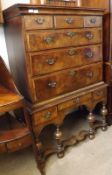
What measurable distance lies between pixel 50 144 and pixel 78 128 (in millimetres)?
423

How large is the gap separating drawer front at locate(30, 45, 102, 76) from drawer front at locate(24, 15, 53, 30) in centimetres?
19

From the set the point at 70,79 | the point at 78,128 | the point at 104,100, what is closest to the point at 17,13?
the point at 70,79

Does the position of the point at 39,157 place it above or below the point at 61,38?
below

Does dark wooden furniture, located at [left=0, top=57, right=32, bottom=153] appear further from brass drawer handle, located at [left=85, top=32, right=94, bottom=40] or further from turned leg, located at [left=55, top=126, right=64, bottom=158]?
brass drawer handle, located at [left=85, top=32, right=94, bottom=40]

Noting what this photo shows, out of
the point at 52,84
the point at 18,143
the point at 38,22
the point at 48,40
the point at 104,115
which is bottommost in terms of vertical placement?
the point at 104,115

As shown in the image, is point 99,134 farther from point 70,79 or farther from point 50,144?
point 70,79

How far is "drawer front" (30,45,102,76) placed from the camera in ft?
4.54

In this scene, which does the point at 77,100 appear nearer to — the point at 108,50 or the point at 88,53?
the point at 88,53

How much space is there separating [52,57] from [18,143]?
2.29 ft

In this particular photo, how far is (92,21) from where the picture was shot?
1.65m

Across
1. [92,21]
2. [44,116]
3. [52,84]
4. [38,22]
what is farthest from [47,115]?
[92,21]

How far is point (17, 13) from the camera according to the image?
128cm

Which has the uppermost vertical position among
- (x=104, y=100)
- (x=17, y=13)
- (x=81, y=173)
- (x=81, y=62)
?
(x=17, y=13)

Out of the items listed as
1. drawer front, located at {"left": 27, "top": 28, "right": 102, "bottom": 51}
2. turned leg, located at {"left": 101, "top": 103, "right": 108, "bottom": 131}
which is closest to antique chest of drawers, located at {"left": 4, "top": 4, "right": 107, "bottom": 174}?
drawer front, located at {"left": 27, "top": 28, "right": 102, "bottom": 51}
